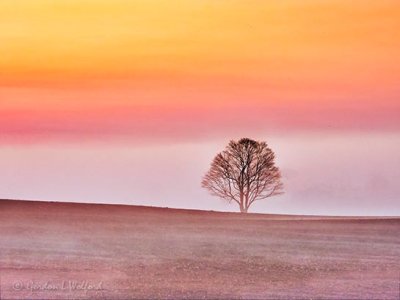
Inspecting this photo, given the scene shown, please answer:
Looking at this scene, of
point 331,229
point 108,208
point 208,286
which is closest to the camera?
point 208,286

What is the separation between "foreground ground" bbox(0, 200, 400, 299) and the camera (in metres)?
23.3

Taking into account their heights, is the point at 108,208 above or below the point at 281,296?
above

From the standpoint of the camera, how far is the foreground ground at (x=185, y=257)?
2331cm

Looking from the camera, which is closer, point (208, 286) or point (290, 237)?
point (208, 286)

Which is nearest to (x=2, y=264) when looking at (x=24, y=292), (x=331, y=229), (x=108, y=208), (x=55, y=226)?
(x=24, y=292)

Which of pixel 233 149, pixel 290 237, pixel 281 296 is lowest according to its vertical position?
pixel 281 296

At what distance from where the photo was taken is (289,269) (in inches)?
1126

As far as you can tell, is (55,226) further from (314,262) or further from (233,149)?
(233,149)

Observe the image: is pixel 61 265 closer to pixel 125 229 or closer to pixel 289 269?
pixel 289 269

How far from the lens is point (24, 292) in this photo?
21625 mm

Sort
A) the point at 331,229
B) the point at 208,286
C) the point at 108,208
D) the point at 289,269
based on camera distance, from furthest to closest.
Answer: the point at 108,208 → the point at 331,229 → the point at 289,269 → the point at 208,286

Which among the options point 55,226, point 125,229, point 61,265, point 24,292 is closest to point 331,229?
point 125,229

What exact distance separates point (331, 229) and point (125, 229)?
37.1 feet

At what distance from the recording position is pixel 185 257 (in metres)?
30.9
